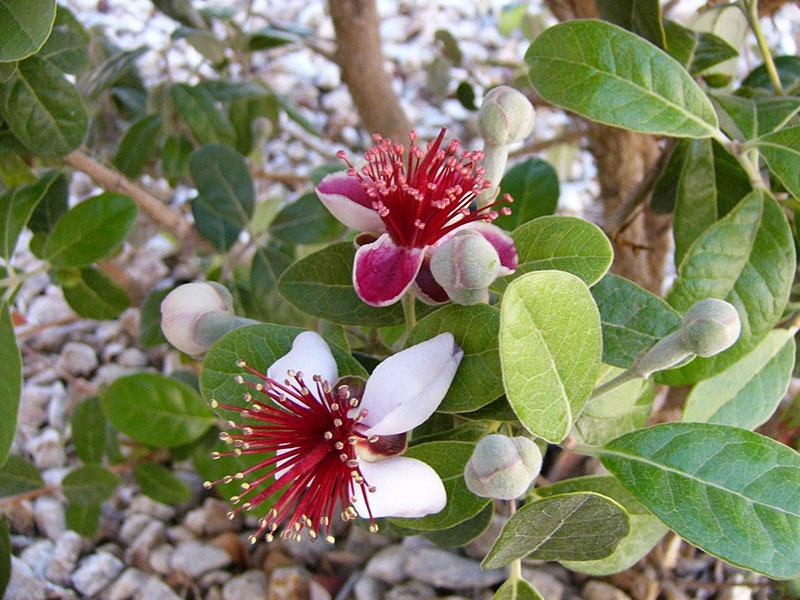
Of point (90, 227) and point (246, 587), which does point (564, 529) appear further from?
point (246, 587)

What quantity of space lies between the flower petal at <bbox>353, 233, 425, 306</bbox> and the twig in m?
0.66

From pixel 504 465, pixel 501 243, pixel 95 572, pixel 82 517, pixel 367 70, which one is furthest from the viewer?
pixel 367 70

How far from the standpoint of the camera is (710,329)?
2.09ft

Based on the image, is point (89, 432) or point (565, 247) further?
point (89, 432)

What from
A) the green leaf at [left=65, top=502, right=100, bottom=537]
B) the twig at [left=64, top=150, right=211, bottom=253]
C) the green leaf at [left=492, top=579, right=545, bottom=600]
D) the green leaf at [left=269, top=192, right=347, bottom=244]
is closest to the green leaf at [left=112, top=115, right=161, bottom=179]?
the twig at [left=64, top=150, right=211, bottom=253]

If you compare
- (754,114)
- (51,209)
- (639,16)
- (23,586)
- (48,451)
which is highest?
(639,16)

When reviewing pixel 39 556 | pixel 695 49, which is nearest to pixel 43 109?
pixel 695 49

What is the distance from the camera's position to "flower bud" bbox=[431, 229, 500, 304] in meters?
0.62

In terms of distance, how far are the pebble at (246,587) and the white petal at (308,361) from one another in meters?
0.86

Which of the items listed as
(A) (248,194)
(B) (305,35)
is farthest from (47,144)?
(B) (305,35)

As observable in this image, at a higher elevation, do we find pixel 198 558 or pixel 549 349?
pixel 549 349

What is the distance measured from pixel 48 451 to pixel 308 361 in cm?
129

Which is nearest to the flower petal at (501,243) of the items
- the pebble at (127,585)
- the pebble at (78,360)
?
the pebble at (127,585)

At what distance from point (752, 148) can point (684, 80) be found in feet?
0.35
